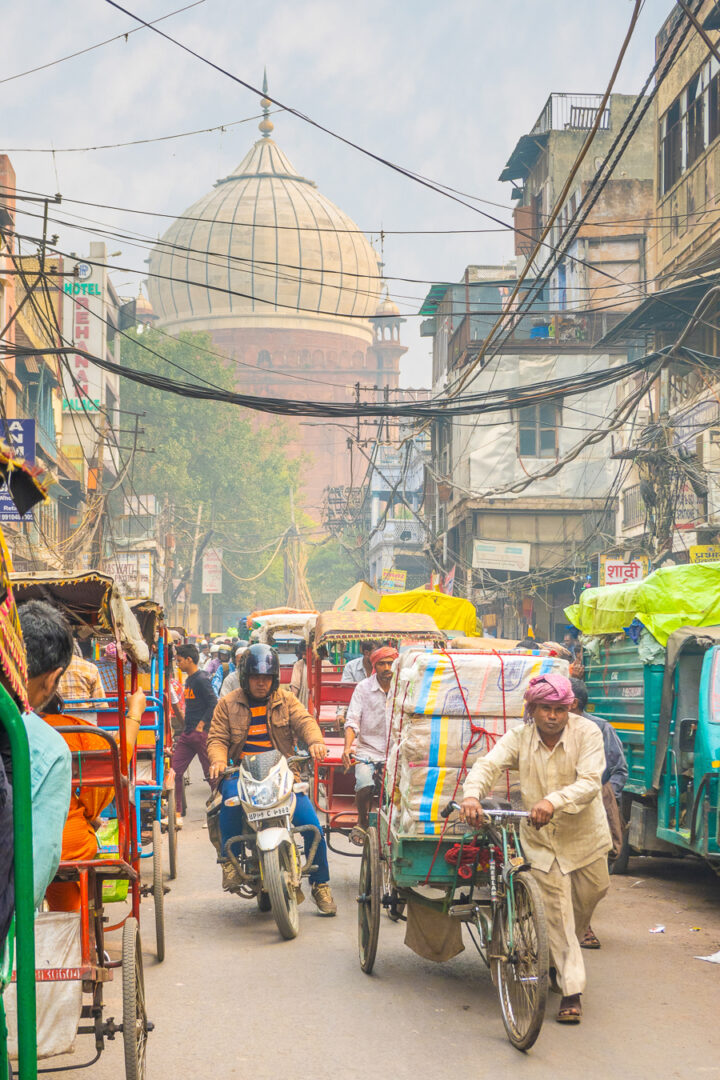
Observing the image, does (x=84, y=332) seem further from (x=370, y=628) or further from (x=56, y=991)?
(x=56, y=991)

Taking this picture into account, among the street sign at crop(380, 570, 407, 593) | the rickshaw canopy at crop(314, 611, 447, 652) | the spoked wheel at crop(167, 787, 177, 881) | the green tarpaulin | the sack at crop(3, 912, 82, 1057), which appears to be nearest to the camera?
the sack at crop(3, 912, 82, 1057)

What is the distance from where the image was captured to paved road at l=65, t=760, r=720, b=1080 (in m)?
5.26

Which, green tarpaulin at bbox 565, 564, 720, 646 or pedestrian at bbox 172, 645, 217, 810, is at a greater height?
green tarpaulin at bbox 565, 564, 720, 646

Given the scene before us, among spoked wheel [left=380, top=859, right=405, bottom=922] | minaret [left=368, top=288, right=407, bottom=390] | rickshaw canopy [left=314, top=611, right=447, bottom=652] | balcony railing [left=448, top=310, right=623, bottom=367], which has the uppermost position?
minaret [left=368, top=288, right=407, bottom=390]

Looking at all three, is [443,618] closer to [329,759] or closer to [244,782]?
[329,759]

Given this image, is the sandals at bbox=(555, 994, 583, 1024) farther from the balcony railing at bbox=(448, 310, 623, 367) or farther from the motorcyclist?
the balcony railing at bbox=(448, 310, 623, 367)

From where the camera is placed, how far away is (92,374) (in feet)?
150

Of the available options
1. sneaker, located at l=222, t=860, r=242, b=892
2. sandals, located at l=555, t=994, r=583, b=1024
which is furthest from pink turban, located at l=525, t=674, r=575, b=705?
sneaker, located at l=222, t=860, r=242, b=892

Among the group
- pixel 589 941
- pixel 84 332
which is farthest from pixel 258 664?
pixel 84 332

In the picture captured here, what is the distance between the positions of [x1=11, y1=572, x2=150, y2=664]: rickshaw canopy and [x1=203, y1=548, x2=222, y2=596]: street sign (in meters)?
54.8

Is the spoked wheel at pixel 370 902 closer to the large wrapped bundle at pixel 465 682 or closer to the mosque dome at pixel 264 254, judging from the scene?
the large wrapped bundle at pixel 465 682

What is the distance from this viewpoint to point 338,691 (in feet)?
47.6

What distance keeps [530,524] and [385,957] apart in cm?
2958

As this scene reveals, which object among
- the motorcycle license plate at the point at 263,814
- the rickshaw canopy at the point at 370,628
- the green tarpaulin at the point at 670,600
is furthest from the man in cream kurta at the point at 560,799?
the rickshaw canopy at the point at 370,628
